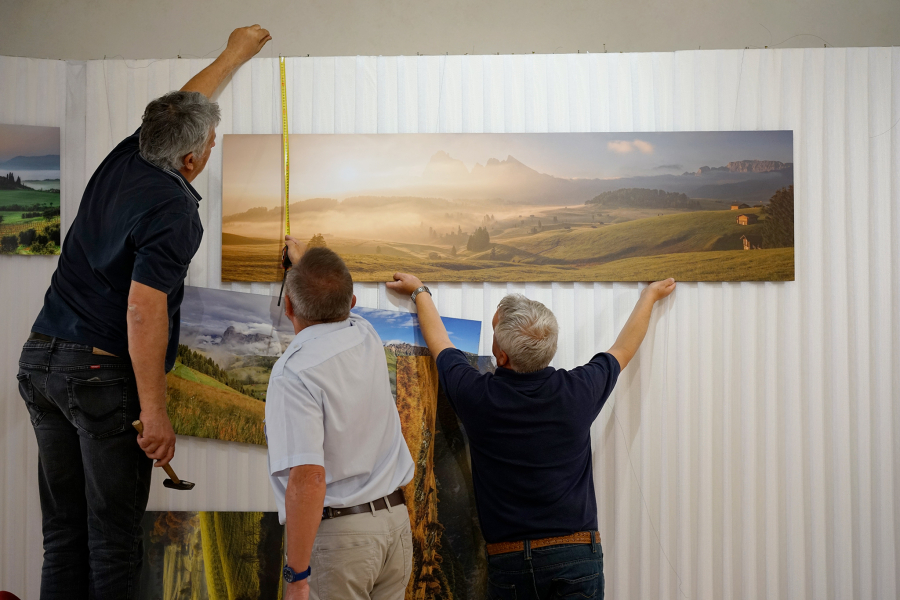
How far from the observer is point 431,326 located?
89.6 inches

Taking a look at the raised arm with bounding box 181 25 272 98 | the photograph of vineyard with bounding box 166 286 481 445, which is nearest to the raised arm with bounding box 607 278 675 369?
the photograph of vineyard with bounding box 166 286 481 445

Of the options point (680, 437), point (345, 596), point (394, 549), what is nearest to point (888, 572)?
point (680, 437)

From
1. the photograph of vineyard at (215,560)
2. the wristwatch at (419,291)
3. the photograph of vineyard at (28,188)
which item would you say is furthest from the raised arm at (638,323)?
the photograph of vineyard at (28,188)

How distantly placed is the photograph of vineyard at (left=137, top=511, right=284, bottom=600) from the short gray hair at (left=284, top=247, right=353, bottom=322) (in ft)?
3.68

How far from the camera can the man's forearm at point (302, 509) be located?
1529mm

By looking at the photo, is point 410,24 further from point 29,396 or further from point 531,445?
point 29,396

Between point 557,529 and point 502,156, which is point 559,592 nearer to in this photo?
point 557,529

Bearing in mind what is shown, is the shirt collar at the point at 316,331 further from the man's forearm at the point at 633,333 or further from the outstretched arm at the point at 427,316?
the man's forearm at the point at 633,333

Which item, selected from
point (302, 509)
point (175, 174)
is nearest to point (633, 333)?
point (302, 509)

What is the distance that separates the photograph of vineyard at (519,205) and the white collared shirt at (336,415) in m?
0.72

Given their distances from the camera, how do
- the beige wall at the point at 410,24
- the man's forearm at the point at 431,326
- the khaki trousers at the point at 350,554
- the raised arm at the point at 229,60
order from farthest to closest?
the beige wall at the point at 410,24
the raised arm at the point at 229,60
the man's forearm at the point at 431,326
the khaki trousers at the point at 350,554

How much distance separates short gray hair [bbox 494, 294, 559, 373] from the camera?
6.26 ft

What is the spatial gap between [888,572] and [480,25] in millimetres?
3110

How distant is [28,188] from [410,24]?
192 centimetres
